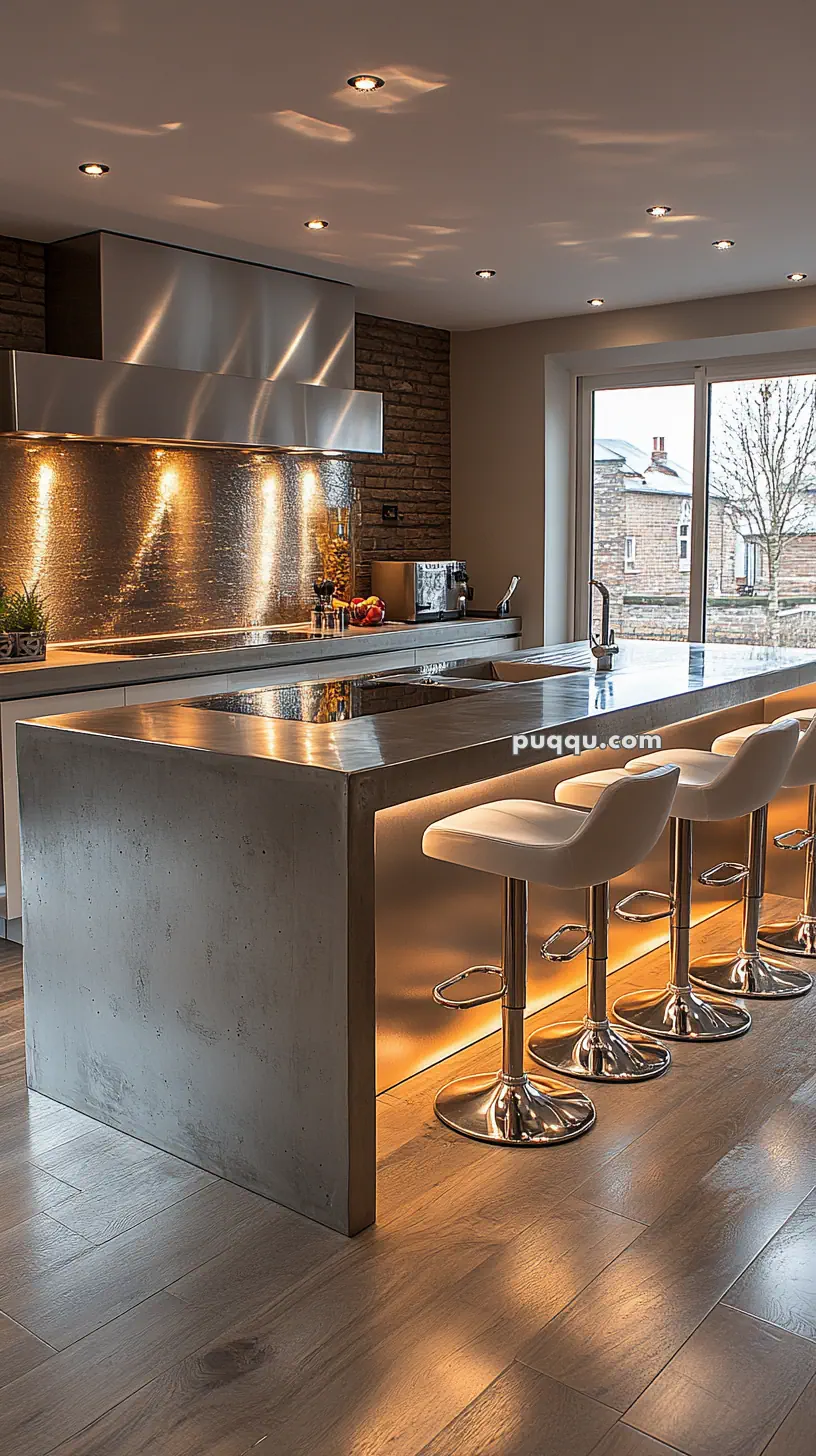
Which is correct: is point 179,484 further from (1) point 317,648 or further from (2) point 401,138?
(2) point 401,138

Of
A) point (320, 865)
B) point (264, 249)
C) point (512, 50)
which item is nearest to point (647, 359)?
point (264, 249)

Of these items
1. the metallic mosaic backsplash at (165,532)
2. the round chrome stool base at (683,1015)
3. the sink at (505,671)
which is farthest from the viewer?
the metallic mosaic backsplash at (165,532)

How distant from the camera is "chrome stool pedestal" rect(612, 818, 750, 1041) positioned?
133 inches

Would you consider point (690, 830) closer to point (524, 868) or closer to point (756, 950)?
point (756, 950)

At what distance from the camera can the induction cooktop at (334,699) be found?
3027 mm

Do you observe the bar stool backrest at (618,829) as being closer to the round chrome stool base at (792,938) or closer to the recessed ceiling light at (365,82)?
the round chrome stool base at (792,938)

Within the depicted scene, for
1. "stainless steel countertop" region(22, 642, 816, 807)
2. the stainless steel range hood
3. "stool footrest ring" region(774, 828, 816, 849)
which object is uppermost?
the stainless steel range hood

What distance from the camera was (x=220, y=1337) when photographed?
207 cm

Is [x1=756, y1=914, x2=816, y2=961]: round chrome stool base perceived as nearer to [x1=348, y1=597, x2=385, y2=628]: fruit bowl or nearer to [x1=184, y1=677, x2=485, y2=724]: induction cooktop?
[x1=184, y1=677, x2=485, y2=724]: induction cooktop

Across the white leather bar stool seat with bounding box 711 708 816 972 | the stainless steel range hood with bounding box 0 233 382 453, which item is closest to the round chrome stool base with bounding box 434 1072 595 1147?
the white leather bar stool seat with bounding box 711 708 816 972

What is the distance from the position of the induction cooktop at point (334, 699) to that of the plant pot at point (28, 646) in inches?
49.3

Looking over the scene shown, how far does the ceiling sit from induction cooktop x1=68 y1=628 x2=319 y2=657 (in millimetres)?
1545

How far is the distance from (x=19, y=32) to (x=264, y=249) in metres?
2.14

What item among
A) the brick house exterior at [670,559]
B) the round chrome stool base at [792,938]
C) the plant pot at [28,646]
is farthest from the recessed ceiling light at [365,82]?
the brick house exterior at [670,559]
